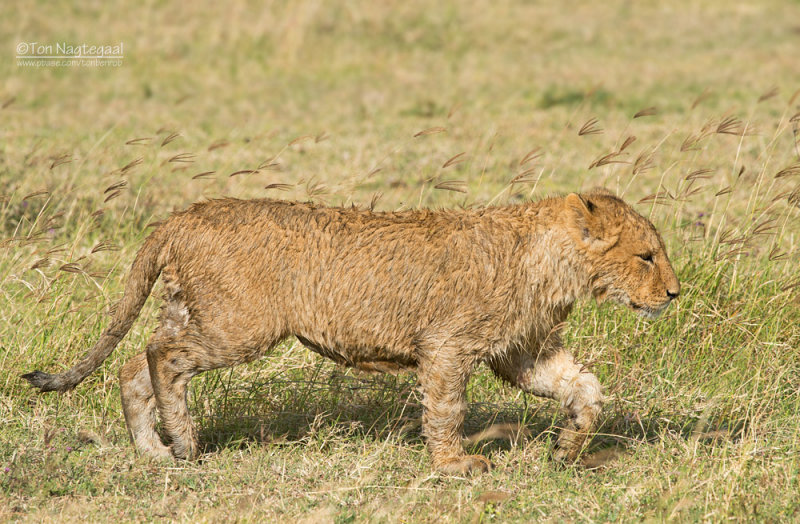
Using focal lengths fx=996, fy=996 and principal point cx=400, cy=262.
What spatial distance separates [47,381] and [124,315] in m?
0.48

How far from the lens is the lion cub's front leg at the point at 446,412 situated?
4.66 meters

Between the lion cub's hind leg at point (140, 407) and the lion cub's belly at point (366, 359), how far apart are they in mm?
794

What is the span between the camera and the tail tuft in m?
4.81

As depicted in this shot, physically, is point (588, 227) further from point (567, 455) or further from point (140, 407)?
point (140, 407)

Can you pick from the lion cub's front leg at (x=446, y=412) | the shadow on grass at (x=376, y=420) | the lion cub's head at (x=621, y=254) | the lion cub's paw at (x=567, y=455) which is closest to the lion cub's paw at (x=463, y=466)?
the lion cub's front leg at (x=446, y=412)

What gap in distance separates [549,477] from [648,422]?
0.86 meters

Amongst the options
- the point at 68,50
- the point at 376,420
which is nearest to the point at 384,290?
the point at 376,420

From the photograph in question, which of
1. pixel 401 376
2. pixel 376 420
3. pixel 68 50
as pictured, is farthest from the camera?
pixel 68 50

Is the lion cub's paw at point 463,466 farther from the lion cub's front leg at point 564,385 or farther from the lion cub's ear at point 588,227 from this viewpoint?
the lion cub's ear at point 588,227

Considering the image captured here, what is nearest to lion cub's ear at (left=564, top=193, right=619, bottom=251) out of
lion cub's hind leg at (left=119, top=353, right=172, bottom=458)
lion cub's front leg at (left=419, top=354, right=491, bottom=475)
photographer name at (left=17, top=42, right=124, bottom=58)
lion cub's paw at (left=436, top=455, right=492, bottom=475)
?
lion cub's front leg at (left=419, top=354, right=491, bottom=475)

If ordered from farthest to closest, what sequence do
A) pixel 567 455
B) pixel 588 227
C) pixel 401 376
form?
pixel 401 376
pixel 567 455
pixel 588 227

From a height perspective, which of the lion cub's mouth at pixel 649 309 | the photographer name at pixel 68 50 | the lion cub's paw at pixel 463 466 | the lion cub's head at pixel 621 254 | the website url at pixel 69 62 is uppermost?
the lion cub's head at pixel 621 254

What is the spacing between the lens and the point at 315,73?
50.8 feet

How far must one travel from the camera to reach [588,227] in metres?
4.79
